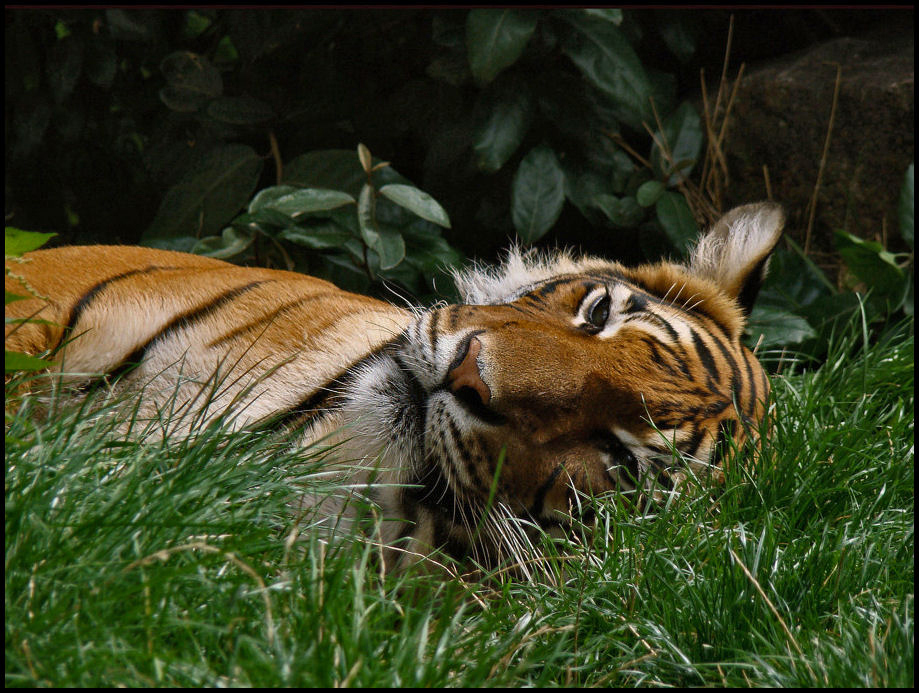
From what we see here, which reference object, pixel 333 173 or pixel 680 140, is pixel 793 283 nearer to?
pixel 680 140

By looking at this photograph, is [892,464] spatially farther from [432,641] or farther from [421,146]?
[421,146]

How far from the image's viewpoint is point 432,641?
→ 1.60m

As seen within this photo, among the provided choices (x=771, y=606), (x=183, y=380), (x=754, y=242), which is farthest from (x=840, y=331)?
(x=183, y=380)

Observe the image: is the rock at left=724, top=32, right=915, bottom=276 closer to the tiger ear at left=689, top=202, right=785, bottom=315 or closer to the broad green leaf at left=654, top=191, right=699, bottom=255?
the broad green leaf at left=654, top=191, right=699, bottom=255

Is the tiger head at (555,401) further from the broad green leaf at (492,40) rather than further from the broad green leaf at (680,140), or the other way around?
the broad green leaf at (680,140)

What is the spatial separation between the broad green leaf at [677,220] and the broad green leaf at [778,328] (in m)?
0.45

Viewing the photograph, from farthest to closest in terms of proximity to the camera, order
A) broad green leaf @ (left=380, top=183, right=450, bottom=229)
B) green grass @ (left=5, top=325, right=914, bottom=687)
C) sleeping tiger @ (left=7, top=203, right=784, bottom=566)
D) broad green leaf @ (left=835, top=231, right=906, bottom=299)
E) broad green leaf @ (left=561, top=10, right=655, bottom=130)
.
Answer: broad green leaf @ (left=561, top=10, right=655, bottom=130) → broad green leaf @ (left=835, top=231, right=906, bottom=299) → broad green leaf @ (left=380, top=183, right=450, bottom=229) → sleeping tiger @ (left=7, top=203, right=784, bottom=566) → green grass @ (left=5, top=325, right=914, bottom=687)

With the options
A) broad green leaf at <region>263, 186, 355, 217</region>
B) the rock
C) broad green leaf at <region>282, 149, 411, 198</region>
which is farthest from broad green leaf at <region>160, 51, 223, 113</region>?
the rock

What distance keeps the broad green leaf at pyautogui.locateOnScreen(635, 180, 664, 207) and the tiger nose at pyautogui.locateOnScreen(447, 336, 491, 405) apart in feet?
7.52

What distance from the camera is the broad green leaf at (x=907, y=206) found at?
3848 mm

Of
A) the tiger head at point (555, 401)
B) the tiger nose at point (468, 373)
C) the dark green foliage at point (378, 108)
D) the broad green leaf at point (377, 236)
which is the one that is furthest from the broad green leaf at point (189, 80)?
the tiger nose at point (468, 373)

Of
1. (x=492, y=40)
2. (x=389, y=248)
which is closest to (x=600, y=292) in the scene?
(x=389, y=248)

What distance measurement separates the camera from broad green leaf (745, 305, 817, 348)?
3619 mm

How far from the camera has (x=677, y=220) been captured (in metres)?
4.03
